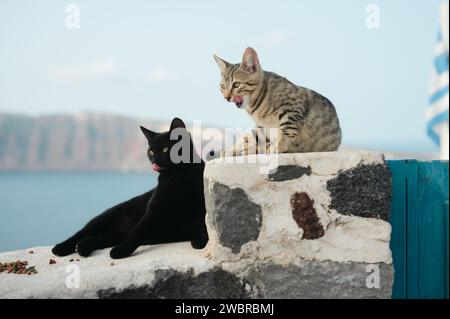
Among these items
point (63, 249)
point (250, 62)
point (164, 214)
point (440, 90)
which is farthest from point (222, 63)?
point (440, 90)

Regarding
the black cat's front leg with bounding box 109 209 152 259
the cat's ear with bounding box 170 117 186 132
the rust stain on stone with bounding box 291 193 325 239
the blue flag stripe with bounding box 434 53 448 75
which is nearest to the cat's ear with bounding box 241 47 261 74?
the cat's ear with bounding box 170 117 186 132

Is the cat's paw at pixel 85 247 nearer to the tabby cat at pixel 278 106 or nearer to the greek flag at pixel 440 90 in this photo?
the tabby cat at pixel 278 106

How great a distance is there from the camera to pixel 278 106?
369cm

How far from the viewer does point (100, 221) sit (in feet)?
12.5

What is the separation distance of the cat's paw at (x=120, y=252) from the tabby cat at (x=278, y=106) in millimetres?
1065

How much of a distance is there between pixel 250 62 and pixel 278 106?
1.33 feet

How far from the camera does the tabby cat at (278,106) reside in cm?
363

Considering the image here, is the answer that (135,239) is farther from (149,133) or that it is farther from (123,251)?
(149,133)

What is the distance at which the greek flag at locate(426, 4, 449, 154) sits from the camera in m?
11.8

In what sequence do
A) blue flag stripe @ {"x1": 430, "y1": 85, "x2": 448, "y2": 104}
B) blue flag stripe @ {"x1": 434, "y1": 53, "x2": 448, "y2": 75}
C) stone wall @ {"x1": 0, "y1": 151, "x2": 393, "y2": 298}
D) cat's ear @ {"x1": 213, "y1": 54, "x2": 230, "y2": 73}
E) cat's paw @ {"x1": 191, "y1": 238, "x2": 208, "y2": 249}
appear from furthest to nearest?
blue flag stripe @ {"x1": 434, "y1": 53, "x2": 448, "y2": 75}, blue flag stripe @ {"x1": 430, "y1": 85, "x2": 448, "y2": 104}, cat's ear @ {"x1": 213, "y1": 54, "x2": 230, "y2": 73}, cat's paw @ {"x1": 191, "y1": 238, "x2": 208, "y2": 249}, stone wall @ {"x1": 0, "y1": 151, "x2": 393, "y2": 298}

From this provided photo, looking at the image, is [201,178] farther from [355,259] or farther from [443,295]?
[443,295]

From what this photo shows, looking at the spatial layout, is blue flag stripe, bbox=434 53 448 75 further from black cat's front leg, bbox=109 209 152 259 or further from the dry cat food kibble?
the dry cat food kibble

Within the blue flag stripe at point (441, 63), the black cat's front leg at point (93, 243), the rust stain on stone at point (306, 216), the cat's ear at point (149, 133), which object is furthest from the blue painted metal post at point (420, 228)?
the blue flag stripe at point (441, 63)

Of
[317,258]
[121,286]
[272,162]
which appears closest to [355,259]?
[317,258]
